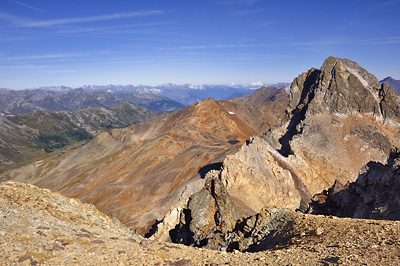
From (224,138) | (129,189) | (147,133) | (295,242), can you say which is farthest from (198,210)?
(147,133)

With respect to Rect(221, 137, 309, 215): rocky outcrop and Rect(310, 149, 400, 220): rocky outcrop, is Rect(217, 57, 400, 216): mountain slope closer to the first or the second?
Rect(221, 137, 309, 215): rocky outcrop

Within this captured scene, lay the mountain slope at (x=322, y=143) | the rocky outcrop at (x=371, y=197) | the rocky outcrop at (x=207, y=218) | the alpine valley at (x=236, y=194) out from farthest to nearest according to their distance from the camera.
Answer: the mountain slope at (x=322, y=143) → the rocky outcrop at (x=207, y=218) → the rocky outcrop at (x=371, y=197) → the alpine valley at (x=236, y=194)

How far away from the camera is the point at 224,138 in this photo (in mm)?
122438

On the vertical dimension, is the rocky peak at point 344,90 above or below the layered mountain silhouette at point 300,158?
above

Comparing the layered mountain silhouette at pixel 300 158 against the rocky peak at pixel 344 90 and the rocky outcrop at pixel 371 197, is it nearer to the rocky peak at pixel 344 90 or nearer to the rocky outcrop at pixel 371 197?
the rocky peak at pixel 344 90

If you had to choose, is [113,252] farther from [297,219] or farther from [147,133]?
[147,133]

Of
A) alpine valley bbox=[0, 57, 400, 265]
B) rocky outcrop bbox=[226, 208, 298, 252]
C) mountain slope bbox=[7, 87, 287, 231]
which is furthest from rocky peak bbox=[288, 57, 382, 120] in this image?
rocky outcrop bbox=[226, 208, 298, 252]

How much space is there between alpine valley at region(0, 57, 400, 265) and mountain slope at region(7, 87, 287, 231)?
1.57ft

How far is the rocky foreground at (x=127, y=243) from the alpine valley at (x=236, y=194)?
7cm

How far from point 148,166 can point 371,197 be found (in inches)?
2568

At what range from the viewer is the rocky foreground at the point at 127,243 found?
12.5 meters

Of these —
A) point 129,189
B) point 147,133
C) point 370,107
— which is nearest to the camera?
point 129,189

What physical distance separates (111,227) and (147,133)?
124471 millimetres

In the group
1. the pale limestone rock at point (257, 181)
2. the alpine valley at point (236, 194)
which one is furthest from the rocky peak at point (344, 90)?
the pale limestone rock at point (257, 181)
